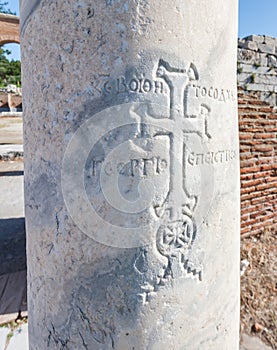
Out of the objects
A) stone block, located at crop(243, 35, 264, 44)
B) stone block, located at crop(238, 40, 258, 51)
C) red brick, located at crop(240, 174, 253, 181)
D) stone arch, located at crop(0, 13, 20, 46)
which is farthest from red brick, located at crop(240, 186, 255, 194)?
stone arch, located at crop(0, 13, 20, 46)

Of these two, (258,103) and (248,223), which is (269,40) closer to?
(258,103)

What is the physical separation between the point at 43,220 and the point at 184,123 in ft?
1.66

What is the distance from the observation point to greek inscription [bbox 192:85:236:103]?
0.87m

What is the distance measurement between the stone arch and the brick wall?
15161mm

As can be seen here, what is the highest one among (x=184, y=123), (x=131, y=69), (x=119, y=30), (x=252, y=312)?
(x=119, y=30)

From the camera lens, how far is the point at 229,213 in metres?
1.00

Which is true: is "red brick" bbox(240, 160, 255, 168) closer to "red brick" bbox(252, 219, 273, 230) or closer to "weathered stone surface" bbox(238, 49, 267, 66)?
"red brick" bbox(252, 219, 273, 230)

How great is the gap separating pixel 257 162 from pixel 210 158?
2.74m

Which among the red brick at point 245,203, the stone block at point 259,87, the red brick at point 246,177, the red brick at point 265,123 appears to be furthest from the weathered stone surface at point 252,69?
the red brick at point 245,203

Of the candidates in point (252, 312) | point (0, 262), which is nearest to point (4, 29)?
point (0, 262)

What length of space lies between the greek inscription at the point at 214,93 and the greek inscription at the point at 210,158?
0.54 ft

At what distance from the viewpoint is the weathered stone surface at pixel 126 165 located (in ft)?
2.60

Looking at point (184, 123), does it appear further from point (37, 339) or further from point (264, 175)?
point (264, 175)

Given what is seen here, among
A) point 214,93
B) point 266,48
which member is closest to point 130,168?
point 214,93
